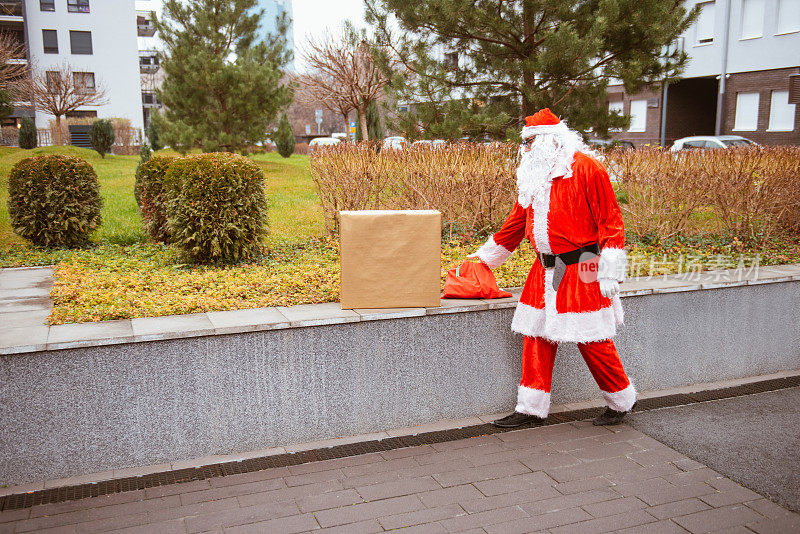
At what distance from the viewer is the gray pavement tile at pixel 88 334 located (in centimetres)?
365

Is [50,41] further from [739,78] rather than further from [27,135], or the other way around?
[739,78]

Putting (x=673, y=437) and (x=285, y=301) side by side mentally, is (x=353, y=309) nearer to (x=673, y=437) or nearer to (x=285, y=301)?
(x=285, y=301)

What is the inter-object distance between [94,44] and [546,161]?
52.8 metres

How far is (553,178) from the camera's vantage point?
4.18m

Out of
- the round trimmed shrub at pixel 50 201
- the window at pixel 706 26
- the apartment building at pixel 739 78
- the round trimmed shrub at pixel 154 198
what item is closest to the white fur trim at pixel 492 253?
the round trimmed shrub at pixel 154 198

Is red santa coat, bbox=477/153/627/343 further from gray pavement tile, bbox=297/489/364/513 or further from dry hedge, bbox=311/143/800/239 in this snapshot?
dry hedge, bbox=311/143/800/239

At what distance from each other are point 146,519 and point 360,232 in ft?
6.55

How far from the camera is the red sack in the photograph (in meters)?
4.62

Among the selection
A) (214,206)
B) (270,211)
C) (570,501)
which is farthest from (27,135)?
(570,501)

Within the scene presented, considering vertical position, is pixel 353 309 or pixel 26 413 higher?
pixel 353 309

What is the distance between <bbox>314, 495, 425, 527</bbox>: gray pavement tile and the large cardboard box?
4.18ft

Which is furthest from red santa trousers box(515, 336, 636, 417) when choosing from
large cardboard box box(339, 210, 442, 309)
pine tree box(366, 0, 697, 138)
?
pine tree box(366, 0, 697, 138)

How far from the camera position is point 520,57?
9.50m

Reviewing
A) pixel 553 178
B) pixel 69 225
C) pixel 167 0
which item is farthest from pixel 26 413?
pixel 167 0
